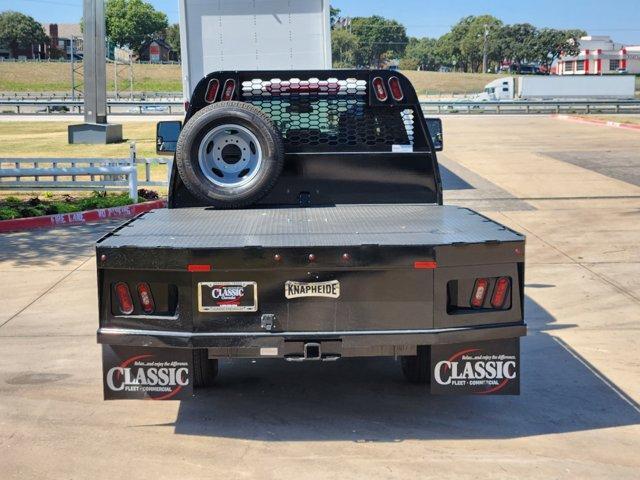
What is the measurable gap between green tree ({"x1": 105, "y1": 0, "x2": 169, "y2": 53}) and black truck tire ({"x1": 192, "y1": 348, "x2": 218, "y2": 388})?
530 feet

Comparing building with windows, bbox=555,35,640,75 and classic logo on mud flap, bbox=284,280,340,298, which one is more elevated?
building with windows, bbox=555,35,640,75

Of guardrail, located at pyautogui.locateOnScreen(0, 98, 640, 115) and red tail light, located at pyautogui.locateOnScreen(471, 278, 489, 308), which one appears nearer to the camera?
red tail light, located at pyautogui.locateOnScreen(471, 278, 489, 308)

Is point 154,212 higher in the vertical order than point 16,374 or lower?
higher

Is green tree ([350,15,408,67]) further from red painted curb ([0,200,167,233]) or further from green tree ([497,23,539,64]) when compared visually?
red painted curb ([0,200,167,233])

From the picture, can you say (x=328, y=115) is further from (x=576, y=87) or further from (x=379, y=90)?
(x=576, y=87)

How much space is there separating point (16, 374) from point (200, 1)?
Answer: 8.84 metres

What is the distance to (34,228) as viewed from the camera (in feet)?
45.5

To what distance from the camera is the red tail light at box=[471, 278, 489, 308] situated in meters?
5.36

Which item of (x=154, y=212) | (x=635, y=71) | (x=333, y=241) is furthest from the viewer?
(x=635, y=71)

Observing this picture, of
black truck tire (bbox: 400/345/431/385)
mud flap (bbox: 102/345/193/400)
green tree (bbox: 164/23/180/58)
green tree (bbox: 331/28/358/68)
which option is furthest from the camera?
green tree (bbox: 164/23/180/58)

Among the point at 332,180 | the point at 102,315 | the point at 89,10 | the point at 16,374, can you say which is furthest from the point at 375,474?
the point at 89,10

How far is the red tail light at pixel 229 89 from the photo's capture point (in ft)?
23.8

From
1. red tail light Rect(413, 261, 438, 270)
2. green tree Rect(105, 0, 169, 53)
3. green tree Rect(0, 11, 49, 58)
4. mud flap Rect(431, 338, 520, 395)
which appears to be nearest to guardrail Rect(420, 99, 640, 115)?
mud flap Rect(431, 338, 520, 395)

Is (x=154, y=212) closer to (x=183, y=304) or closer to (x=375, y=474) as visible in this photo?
(x=183, y=304)
